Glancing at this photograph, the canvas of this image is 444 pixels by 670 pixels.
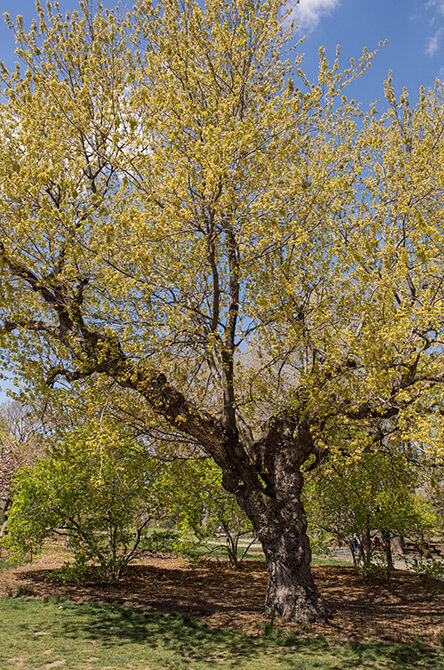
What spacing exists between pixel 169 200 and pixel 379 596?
8.53 m

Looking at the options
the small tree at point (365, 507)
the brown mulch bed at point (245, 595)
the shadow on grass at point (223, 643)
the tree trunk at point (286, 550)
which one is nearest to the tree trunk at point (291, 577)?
the tree trunk at point (286, 550)

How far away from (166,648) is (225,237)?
5825 millimetres

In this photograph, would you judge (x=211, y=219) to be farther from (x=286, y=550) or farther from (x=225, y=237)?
(x=286, y=550)

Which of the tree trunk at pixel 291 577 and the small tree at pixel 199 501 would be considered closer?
the tree trunk at pixel 291 577

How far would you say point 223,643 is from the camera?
5.71m

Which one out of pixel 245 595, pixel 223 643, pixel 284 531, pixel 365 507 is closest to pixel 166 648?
pixel 223 643

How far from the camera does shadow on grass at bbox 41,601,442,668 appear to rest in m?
5.11

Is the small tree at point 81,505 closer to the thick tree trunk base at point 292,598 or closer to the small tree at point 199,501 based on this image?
the small tree at point 199,501

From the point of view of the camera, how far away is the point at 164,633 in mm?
6051

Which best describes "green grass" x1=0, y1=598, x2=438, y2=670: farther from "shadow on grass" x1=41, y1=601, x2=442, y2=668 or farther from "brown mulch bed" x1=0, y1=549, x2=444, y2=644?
"brown mulch bed" x1=0, y1=549, x2=444, y2=644

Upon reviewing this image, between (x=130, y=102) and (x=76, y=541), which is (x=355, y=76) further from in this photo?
(x=76, y=541)

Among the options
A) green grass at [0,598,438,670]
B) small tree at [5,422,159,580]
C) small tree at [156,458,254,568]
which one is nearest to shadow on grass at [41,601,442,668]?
green grass at [0,598,438,670]

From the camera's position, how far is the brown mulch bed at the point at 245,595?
6418 mm

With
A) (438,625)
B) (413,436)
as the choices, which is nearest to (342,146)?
(413,436)
